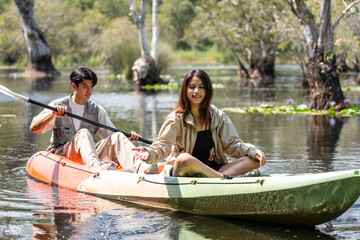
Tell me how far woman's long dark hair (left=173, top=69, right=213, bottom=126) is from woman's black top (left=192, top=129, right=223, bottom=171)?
104mm

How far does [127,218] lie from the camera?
5.79 meters

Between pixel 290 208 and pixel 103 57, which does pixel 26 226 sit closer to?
pixel 290 208

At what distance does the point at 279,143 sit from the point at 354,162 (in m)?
1.87

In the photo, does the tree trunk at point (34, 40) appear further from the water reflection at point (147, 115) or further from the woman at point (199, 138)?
the woman at point (199, 138)

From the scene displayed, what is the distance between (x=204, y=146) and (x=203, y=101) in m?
0.41

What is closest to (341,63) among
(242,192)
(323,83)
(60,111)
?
(323,83)

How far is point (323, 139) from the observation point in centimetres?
1052

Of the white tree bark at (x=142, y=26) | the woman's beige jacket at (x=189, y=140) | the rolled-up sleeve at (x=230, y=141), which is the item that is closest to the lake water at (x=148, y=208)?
the woman's beige jacket at (x=189, y=140)

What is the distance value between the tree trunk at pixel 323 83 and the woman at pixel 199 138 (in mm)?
7481

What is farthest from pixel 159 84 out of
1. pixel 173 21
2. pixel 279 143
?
pixel 173 21

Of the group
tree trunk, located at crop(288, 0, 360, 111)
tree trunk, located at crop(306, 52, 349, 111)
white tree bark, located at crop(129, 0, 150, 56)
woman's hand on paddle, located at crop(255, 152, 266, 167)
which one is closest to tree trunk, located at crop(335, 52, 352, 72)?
white tree bark, located at crop(129, 0, 150, 56)

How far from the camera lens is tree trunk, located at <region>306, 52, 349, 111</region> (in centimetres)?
1309

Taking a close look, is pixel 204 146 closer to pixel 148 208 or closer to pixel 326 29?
pixel 148 208

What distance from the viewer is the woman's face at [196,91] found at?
5.82 metres
